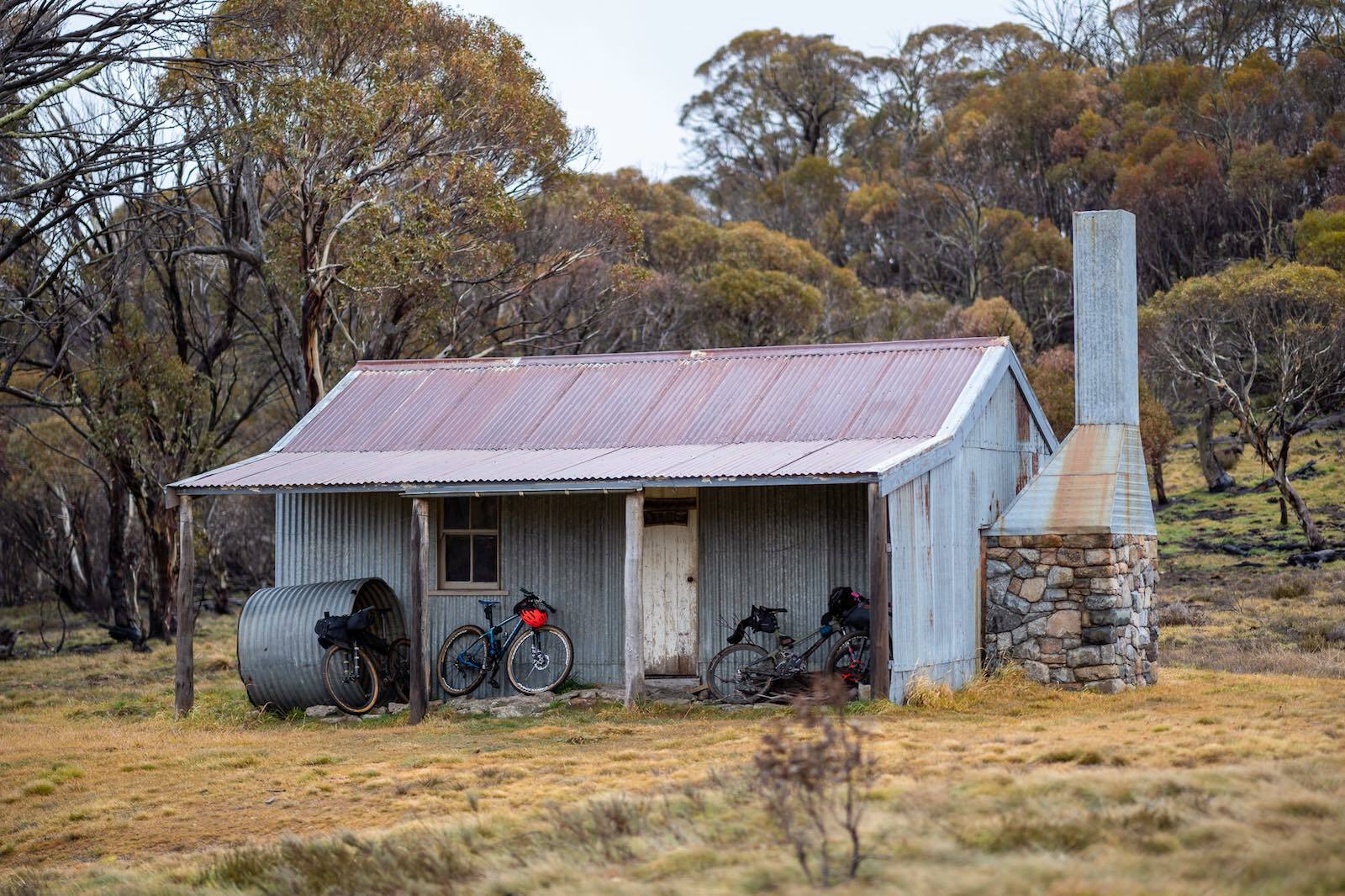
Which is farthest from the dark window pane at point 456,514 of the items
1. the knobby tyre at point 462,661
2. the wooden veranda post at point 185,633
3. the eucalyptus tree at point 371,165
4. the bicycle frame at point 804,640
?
the eucalyptus tree at point 371,165

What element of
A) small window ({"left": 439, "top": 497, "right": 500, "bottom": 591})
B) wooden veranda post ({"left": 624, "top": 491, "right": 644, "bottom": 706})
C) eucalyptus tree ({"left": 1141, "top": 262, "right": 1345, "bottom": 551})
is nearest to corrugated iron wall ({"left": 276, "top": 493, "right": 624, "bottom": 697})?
small window ({"left": 439, "top": 497, "right": 500, "bottom": 591})

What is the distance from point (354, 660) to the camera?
15461 mm

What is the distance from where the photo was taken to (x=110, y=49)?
15375mm

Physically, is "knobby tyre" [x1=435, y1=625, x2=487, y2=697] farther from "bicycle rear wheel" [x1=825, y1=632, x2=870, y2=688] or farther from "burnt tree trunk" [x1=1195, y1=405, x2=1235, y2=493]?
"burnt tree trunk" [x1=1195, y1=405, x2=1235, y2=493]

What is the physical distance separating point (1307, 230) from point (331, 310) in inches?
1010

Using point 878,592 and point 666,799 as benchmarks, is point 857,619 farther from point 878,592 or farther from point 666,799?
point 666,799

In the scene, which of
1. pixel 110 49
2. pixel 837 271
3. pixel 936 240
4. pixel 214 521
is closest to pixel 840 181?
pixel 936 240

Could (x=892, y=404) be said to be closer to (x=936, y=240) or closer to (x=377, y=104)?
(x=377, y=104)

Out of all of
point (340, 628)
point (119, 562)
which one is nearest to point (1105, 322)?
point (340, 628)

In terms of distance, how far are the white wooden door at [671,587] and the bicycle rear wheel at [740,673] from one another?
0.46m

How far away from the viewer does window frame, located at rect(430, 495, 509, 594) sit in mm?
16406

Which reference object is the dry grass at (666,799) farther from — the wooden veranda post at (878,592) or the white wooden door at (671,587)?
the white wooden door at (671,587)

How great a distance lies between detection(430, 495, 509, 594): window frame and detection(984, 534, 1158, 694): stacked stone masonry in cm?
529

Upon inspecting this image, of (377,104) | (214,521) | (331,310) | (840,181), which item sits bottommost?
(214,521)
